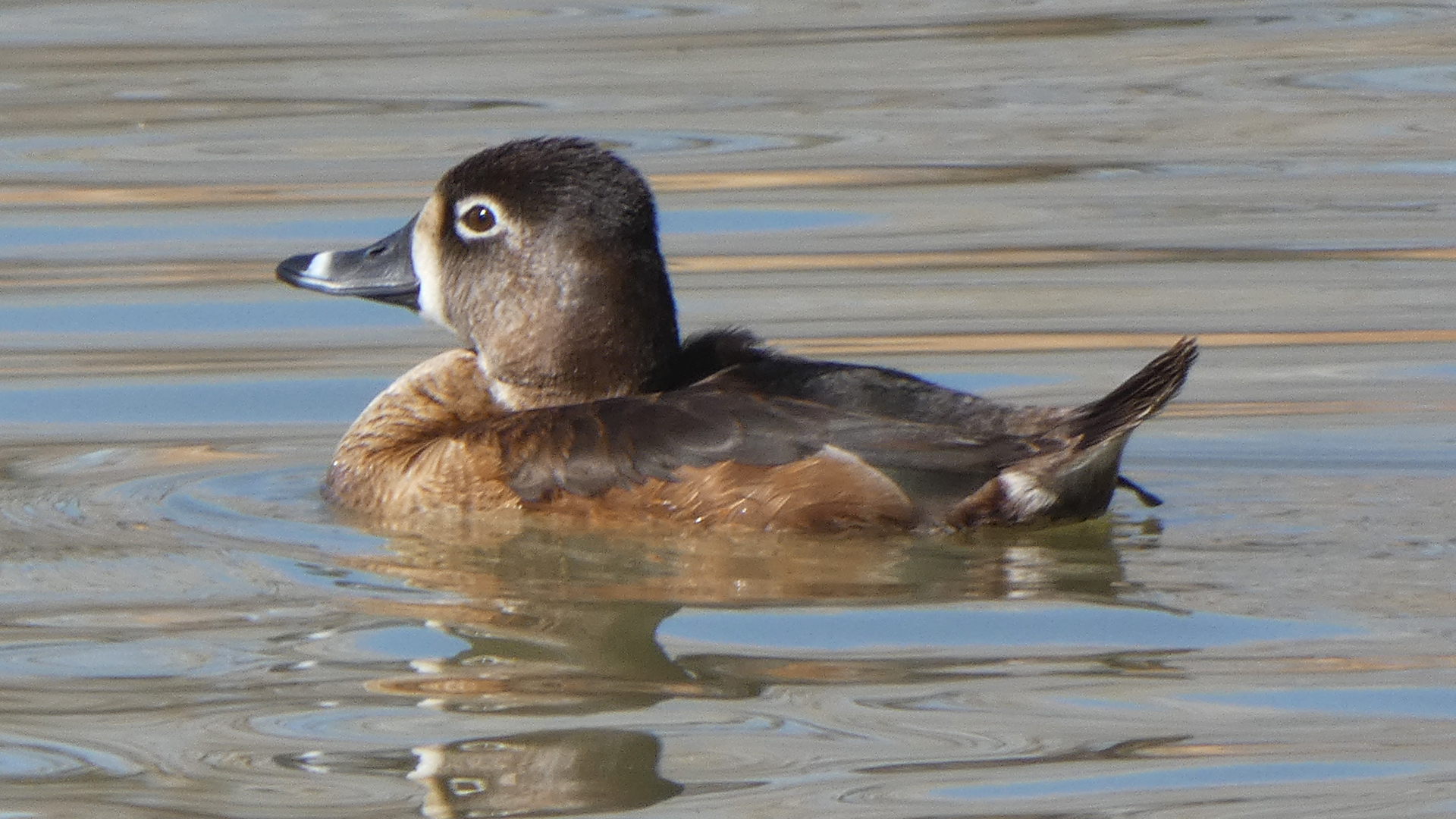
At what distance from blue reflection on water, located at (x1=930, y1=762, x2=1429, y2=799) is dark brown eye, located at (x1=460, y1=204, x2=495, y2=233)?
2.70 m

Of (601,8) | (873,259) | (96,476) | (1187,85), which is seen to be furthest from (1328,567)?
(601,8)

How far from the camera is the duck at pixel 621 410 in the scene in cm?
578

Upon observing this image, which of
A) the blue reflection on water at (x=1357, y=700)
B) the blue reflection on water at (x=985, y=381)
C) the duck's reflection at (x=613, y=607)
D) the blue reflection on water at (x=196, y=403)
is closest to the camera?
the duck's reflection at (x=613, y=607)

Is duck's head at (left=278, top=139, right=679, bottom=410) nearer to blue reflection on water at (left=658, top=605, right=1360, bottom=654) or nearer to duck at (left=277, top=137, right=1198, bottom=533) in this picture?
duck at (left=277, top=137, right=1198, bottom=533)

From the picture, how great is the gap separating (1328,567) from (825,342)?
291cm

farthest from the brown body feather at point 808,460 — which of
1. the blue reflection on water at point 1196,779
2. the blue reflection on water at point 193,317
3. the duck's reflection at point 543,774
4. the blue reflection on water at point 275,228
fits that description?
the blue reflection on water at point 275,228

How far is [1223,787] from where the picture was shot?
4.13 m

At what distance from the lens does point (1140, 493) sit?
6227mm

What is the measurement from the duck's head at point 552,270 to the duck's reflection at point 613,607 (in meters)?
0.51

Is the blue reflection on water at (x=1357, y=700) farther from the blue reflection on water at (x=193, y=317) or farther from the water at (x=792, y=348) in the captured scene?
the blue reflection on water at (x=193, y=317)

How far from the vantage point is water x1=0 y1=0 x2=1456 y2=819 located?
14.5 feet

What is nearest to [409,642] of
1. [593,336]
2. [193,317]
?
[593,336]

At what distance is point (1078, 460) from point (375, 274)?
6.70 feet

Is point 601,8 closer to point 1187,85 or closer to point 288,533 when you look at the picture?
point 1187,85
